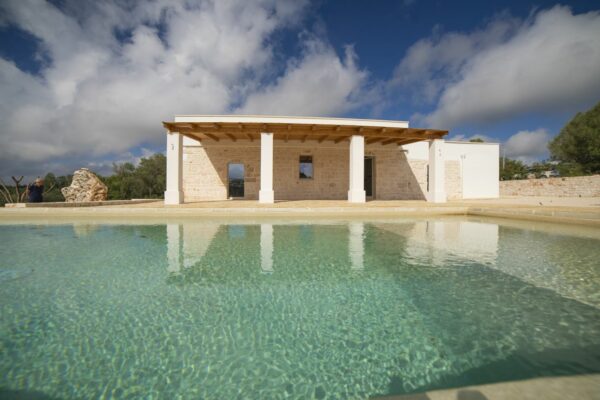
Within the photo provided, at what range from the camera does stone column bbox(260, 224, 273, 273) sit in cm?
370

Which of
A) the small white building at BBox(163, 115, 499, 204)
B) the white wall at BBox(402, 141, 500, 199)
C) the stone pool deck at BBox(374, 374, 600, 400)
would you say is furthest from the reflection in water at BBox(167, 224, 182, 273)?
the white wall at BBox(402, 141, 500, 199)

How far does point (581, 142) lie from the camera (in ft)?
85.1

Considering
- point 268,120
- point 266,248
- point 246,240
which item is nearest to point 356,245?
point 266,248

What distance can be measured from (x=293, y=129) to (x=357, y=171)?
3.31 m

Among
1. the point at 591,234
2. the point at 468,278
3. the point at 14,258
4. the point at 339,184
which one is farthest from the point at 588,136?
the point at 14,258

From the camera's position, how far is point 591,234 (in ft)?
18.8

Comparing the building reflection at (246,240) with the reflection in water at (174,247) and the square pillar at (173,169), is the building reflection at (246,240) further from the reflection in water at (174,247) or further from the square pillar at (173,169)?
the square pillar at (173,169)

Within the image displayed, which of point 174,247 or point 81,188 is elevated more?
point 81,188

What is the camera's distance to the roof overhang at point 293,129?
10.7 metres

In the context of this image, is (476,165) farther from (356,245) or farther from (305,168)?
(356,245)

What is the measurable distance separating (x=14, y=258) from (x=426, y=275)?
19.2ft

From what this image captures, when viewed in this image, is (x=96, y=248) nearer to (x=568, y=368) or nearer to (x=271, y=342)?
(x=271, y=342)

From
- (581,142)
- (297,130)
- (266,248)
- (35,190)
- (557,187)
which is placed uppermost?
(581,142)

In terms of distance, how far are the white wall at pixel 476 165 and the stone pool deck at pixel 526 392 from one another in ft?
51.2
